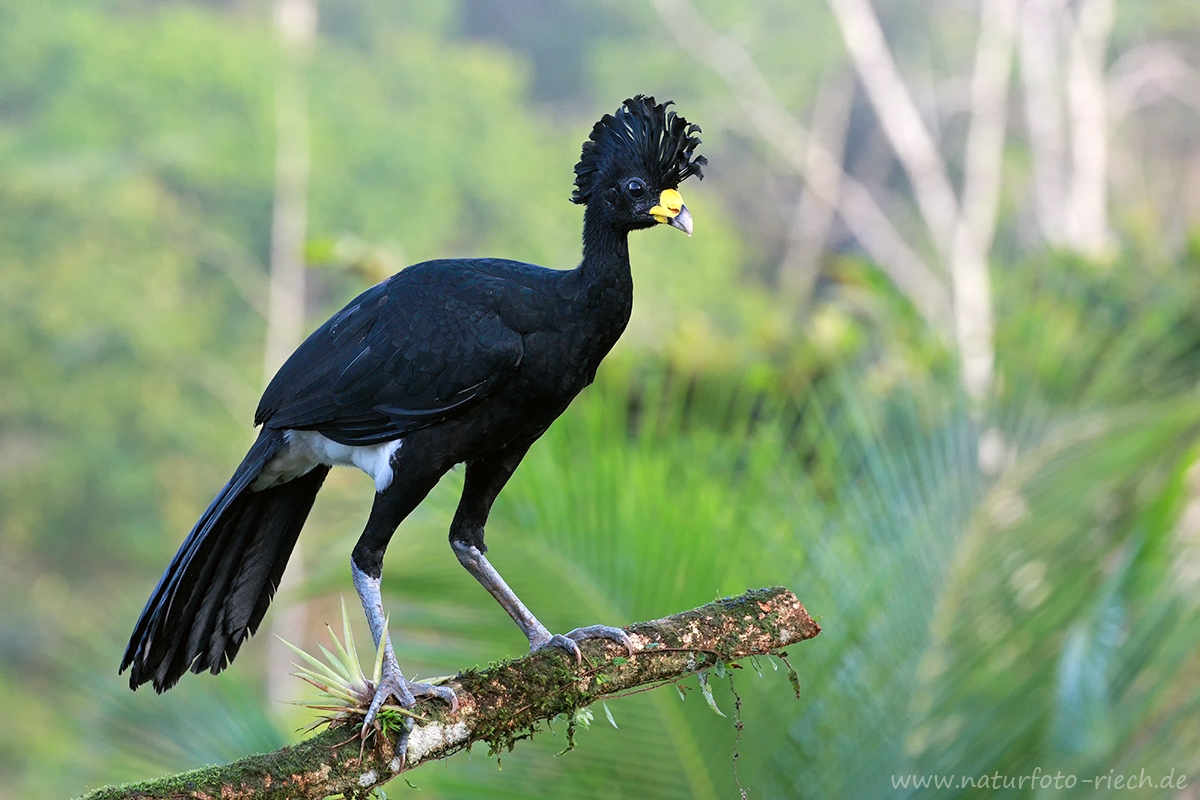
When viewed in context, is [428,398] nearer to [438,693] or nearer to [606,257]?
[606,257]

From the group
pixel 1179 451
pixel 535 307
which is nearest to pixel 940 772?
pixel 535 307

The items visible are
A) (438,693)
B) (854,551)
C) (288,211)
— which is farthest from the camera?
(288,211)

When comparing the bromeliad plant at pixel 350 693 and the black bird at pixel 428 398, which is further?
the black bird at pixel 428 398

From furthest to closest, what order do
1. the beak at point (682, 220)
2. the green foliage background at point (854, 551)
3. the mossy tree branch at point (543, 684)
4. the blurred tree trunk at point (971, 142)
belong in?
the blurred tree trunk at point (971, 142), the green foliage background at point (854, 551), the beak at point (682, 220), the mossy tree branch at point (543, 684)

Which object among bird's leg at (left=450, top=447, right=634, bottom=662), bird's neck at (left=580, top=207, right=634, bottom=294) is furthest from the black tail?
bird's neck at (left=580, top=207, right=634, bottom=294)

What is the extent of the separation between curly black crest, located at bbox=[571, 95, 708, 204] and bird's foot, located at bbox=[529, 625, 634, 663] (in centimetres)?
95

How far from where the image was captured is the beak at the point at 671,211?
8.16 ft

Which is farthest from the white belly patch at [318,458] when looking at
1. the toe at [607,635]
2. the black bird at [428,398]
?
the toe at [607,635]

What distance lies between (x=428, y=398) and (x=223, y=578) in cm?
74

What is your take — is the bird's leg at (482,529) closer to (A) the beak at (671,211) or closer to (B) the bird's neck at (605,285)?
(B) the bird's neck at (605,285)

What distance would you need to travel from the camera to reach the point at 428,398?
8.41 feet

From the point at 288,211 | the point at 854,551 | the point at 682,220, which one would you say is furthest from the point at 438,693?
the point at 288,211

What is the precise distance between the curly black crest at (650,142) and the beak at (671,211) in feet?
0.13

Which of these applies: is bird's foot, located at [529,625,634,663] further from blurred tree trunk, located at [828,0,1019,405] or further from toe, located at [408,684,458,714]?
blurred tree trunk, located at [828,0,1019,405]
